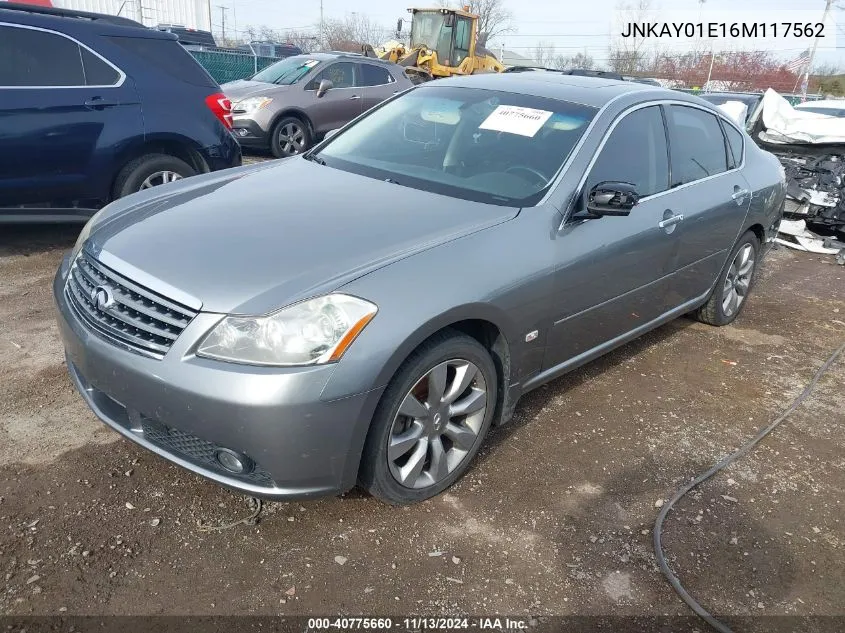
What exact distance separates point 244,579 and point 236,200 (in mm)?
1653

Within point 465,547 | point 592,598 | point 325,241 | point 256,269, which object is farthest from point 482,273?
point 592,598

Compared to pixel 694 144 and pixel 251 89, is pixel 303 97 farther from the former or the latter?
pixel 694 144

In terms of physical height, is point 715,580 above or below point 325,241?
below

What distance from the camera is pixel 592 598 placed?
2.47 meters

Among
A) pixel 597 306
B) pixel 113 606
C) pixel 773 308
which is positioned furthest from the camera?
pixel 773 308

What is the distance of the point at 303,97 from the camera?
10.7 metres

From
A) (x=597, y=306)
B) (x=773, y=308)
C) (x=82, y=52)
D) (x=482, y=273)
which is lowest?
(x=773, y=308)

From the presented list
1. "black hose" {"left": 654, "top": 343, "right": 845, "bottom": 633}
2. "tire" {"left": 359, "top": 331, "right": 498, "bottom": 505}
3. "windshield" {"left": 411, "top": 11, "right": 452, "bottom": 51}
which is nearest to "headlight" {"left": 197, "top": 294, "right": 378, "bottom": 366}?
"tire" {"left": 359, "top": 331, "right": 498, "bottom": 505}

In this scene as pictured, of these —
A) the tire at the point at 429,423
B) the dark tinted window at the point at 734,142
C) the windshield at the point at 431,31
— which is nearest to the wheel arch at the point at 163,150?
the tire at the point at 429,423

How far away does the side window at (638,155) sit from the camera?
343cm

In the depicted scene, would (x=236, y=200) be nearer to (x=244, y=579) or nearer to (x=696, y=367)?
(x=244, y=579)

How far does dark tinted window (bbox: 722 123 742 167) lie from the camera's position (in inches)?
186

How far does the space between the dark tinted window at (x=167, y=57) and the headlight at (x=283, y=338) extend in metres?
4.45

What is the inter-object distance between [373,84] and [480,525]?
33.5 feet
